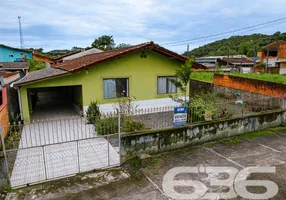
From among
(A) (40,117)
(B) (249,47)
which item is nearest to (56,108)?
(A) (40,117)

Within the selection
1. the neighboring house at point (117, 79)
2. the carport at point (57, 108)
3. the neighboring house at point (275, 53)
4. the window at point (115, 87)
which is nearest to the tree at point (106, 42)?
the neighboring house at point (275, 53)

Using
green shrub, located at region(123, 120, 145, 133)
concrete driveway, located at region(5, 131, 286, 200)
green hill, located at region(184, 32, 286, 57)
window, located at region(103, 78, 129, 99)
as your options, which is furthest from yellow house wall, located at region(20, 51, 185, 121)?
green hill, located at region(184, 32, 286, 57)

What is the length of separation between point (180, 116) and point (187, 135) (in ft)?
2.43

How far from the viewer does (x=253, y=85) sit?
13.8m

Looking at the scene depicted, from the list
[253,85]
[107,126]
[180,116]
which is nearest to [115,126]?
[107,126]

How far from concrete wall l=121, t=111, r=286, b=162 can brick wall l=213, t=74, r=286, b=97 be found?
2.78m

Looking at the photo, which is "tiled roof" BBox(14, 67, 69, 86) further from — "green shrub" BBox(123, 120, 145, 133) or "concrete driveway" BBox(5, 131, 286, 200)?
"concrete driveway" BBox(5, 131, 286, 200)

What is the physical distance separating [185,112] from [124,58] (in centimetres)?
575

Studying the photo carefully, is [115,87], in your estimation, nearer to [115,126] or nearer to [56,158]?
[115,126]

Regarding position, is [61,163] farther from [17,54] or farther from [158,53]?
[17,54]

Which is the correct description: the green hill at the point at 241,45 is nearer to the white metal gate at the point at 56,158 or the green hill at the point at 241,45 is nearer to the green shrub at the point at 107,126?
the green shrub at the point at 107,126

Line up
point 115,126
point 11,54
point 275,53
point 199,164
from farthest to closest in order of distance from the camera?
point 275,53 < point 11,54 < point 115,126 < point 199,164

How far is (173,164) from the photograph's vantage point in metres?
6.69

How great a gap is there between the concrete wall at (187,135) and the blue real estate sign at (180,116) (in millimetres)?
223
